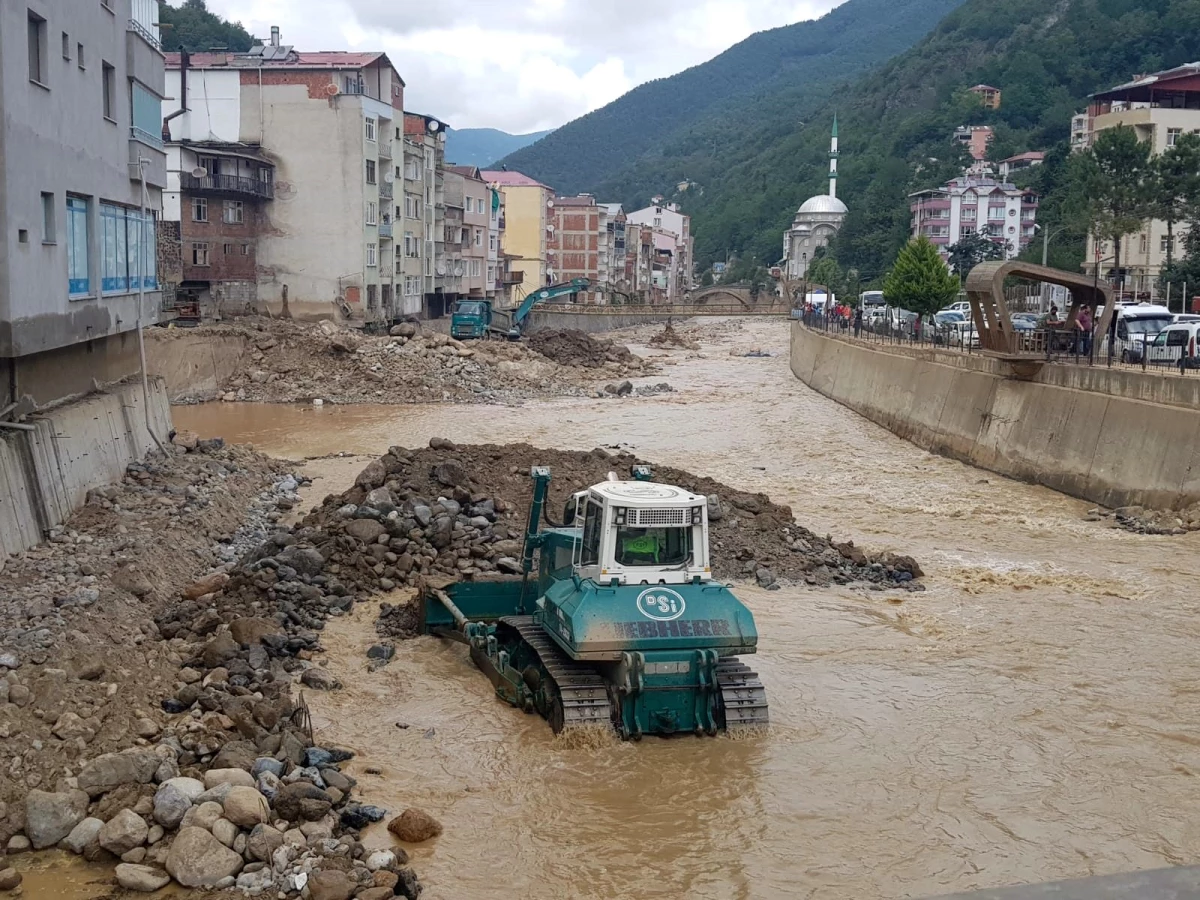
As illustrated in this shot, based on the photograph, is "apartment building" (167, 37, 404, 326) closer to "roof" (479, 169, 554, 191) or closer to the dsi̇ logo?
the dsi̇ logo

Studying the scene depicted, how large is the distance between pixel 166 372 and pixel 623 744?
1383 inches

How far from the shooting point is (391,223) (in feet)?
191

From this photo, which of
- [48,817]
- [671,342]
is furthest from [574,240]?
[48,817]

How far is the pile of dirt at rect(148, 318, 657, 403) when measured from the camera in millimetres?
44844

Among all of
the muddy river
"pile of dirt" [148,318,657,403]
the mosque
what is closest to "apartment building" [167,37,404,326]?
"pile of dirt" [148,318,657,403]

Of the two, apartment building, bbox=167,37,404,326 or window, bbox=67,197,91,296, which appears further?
apartment building, bbox=167,37,404,326

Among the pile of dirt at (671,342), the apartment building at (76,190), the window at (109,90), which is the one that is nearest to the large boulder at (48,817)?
the apartment building at (76,190)

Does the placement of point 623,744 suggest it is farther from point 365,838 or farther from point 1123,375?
point 1123,375

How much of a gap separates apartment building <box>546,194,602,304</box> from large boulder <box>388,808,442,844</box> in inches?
4137

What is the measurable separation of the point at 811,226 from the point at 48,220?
149120 millimetres

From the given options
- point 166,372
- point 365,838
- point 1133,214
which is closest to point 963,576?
point 365,838

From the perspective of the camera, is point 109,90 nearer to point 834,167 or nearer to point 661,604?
point 661,604

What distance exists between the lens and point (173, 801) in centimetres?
939

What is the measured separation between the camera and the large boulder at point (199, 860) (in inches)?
347
